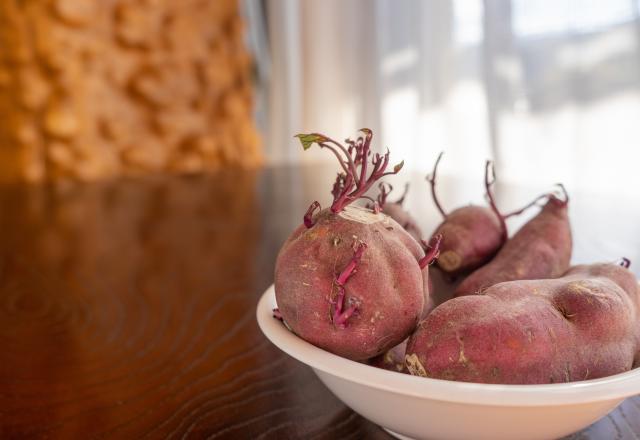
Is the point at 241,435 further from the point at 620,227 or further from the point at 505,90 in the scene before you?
the point at 505,90

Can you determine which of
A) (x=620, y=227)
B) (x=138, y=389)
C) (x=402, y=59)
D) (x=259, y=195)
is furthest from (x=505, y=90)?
(x=138, y=389)

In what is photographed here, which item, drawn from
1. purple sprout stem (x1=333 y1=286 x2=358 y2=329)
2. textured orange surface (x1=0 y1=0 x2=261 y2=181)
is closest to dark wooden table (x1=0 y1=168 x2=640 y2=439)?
purple sprout stem (x1=333 y1=286 x2=358 y2=329)

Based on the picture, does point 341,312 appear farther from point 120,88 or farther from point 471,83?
point 120,88

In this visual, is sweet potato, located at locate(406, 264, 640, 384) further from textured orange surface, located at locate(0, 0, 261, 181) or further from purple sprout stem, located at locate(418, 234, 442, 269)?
textured orange surface, located at locate(0, 0, 261, 181)

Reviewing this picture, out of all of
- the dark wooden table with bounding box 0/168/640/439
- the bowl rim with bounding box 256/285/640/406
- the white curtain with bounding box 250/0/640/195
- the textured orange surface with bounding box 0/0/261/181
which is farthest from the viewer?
the textured orange surface with bounding box 0/0/261/181

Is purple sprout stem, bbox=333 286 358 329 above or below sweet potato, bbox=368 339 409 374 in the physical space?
above

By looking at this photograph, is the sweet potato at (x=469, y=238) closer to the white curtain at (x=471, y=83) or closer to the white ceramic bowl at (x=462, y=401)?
the white ceramic bowl at (x=462, y=401)

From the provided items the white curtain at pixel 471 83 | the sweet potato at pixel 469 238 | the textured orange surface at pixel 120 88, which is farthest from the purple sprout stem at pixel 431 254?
the textured orange surface at pixel 120 88
